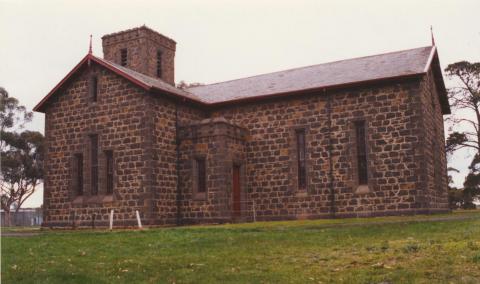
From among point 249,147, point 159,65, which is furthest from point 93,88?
point 159,65


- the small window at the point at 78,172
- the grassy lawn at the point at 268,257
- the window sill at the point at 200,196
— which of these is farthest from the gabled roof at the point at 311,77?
the grassy lawn at the point at 268,257

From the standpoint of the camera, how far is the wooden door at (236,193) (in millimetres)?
25156

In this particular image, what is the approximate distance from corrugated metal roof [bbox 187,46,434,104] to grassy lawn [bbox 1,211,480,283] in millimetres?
9822

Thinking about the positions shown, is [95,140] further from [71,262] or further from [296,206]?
[71,262]

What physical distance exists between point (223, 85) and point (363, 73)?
369 inches

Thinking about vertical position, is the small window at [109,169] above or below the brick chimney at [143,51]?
below

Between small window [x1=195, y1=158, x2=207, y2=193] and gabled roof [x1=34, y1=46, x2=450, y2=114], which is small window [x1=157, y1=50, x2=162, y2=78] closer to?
gabled roof [x1=34, y1=46, x2=450, y2=114]

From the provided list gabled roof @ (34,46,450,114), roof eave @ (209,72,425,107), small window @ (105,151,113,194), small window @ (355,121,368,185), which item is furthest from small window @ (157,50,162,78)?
small window @ (355,121,368,185)

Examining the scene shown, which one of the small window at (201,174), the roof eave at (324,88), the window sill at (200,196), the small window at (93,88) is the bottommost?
the window sill at (200,196)

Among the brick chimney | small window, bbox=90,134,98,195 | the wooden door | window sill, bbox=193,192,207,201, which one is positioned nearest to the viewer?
window sill, bbox=193,192,207,201

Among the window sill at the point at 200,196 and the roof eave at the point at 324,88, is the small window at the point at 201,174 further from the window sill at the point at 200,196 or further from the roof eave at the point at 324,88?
the roof eave at the point at 324,88

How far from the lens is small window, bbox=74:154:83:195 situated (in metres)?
25.9

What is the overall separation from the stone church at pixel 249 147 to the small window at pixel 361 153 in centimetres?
5

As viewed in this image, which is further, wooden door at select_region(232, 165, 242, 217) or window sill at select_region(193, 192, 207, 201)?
wooden door at select_region(232, 165, 242, 217)
